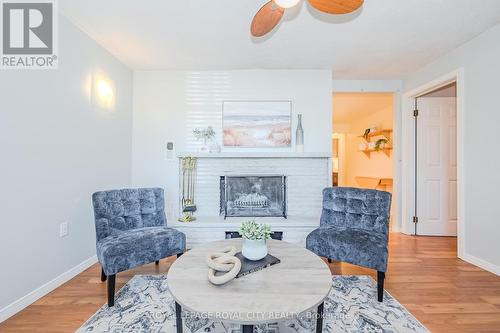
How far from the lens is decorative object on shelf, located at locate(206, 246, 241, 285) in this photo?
1.23m

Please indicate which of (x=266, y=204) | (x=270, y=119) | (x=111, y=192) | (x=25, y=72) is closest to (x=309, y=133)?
(x=270, y=119)

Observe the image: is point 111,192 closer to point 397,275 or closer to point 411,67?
point 397,275

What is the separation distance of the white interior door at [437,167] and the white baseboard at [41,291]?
450 centimetres

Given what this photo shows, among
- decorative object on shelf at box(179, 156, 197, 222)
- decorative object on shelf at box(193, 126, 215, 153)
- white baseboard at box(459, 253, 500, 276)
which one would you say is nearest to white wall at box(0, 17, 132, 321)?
decorative object on shelf at box(179, 156, 197, 222)

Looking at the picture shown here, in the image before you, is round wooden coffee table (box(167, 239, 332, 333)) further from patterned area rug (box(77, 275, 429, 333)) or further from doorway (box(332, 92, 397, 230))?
doorway (box(332, 92, 397, 230))

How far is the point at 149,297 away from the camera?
6.22ft

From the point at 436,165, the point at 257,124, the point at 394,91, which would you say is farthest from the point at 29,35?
→ the point at 436,165

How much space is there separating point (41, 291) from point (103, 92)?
2083 mm

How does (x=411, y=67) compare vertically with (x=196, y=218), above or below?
above

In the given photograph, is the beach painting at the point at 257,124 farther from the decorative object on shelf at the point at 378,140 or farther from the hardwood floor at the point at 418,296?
the decorative object on shelf at the point at 378,140

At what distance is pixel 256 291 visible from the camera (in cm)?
118

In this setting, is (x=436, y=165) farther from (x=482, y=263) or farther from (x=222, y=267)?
(x=222, y=267)

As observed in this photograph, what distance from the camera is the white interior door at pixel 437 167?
11.6 feet

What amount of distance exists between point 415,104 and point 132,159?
440 centimetres
